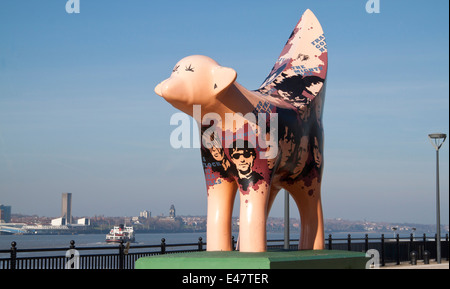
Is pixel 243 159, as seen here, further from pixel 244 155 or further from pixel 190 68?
pixel 190 68

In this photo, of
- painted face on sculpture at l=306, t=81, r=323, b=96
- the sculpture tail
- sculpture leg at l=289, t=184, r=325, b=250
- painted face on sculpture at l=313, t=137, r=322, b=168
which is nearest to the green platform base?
sculpture leg at l=289, t=184, r=325, b=250

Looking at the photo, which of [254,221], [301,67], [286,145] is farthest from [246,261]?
[301,67]

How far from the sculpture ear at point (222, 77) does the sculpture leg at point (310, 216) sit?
2624 mm

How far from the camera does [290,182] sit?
1011cm

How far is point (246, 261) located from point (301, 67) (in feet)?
13.4

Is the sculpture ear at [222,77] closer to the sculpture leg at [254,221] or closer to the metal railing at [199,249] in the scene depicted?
the sculpture leg at [254,221]

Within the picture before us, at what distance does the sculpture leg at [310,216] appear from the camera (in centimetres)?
1013

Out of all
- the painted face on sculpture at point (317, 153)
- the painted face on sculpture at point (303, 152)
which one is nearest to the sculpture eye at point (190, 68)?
the painted face on sculpture at point (303, 152)

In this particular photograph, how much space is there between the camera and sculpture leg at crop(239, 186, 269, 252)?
8.72 metres

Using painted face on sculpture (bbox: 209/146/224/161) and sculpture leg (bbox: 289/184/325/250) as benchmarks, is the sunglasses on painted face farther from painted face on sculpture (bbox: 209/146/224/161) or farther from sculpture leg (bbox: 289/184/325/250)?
sculpture leg (bbox: 289/184/325/250)

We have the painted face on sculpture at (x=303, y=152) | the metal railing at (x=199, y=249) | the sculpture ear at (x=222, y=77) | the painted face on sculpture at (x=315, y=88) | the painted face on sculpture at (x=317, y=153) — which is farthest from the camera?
the metal railing at (x=199, y=249)

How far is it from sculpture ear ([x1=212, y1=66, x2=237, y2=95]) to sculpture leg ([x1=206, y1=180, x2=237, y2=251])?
5.25 feet

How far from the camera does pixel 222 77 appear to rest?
27.3 ft
